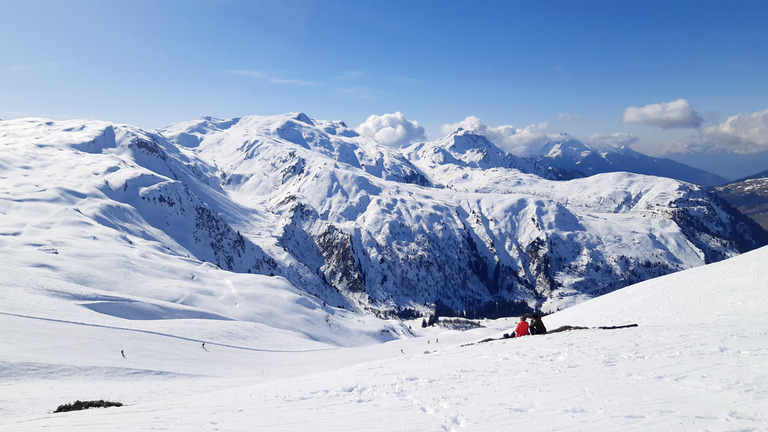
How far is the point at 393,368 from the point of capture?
1989 cm

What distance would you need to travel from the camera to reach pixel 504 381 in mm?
14031

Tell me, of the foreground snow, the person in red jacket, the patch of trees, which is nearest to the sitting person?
the person in red jacket

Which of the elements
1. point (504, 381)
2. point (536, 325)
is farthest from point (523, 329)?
point (504, 381)

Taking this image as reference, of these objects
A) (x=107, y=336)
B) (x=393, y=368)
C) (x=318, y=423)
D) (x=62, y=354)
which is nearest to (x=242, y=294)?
(x=107, y=336)

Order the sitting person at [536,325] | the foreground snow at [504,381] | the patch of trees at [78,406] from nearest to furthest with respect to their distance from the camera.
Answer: the foreground snow at [504,381] → the patch of trees at [78,406] → the sitting person at [536,325]

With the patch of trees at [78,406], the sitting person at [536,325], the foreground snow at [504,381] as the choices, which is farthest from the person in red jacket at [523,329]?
the patch of trees at [78,406]

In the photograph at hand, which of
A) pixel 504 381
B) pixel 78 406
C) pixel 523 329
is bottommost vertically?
pixel 523 329

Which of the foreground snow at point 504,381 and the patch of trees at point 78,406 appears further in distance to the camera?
the patch of trees at point 78,406

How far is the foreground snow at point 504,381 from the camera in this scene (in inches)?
410

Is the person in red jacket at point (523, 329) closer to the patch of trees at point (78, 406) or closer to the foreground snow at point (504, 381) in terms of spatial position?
the foreground snow at point (504, 381)

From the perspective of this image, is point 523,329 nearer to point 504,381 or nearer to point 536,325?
point 536,325

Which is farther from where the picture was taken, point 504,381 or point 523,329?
point 523,329

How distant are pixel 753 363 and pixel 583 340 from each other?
781 centimetres

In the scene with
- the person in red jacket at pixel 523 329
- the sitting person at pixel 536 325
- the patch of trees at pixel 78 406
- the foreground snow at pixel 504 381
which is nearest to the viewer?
the foreground snow at pixel 504 381
